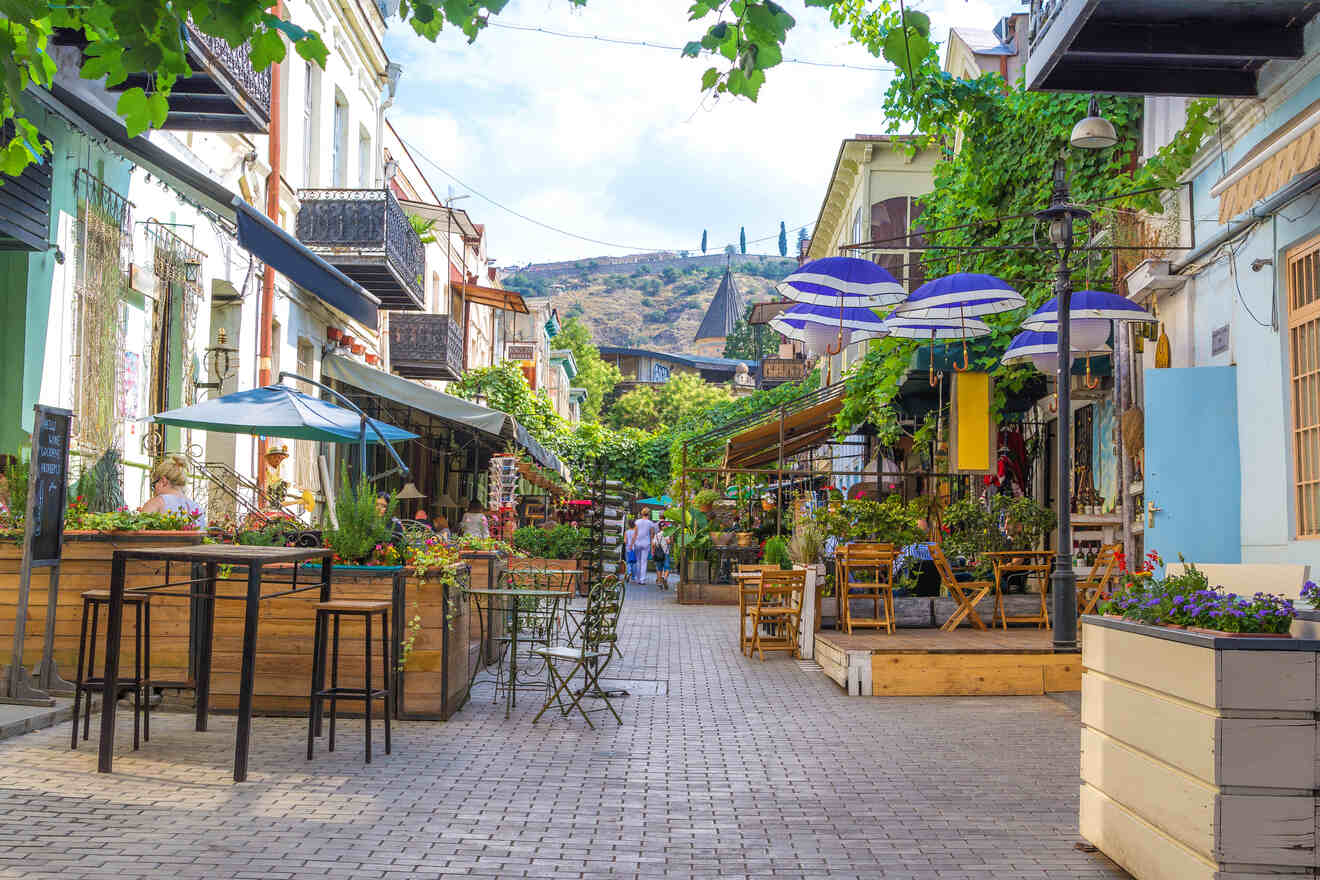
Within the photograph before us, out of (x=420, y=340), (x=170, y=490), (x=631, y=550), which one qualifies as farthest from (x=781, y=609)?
(x=631, y=550)

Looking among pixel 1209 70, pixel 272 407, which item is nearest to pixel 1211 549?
pixel 1209 70

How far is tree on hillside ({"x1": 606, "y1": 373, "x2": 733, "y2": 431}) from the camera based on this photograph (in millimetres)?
80938

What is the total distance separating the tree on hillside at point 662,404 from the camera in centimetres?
8094

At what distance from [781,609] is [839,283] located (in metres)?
3.59

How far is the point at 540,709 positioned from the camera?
912 centimetres

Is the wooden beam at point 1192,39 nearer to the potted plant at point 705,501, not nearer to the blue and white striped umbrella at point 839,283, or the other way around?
the blue and white striped umbrella at point 839,283

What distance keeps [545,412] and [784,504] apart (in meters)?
8.13

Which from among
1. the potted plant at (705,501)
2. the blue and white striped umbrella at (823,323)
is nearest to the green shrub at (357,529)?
the blue and white striped umbrella at (823,323)

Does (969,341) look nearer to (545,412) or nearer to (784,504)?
(784,504)

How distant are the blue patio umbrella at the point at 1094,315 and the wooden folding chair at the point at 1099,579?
6.86 ft

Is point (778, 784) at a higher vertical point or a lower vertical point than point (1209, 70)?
lower

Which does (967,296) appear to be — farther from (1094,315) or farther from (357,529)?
(357,529)

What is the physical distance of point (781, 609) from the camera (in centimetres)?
1325

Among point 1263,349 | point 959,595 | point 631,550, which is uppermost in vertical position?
point 1263,349
